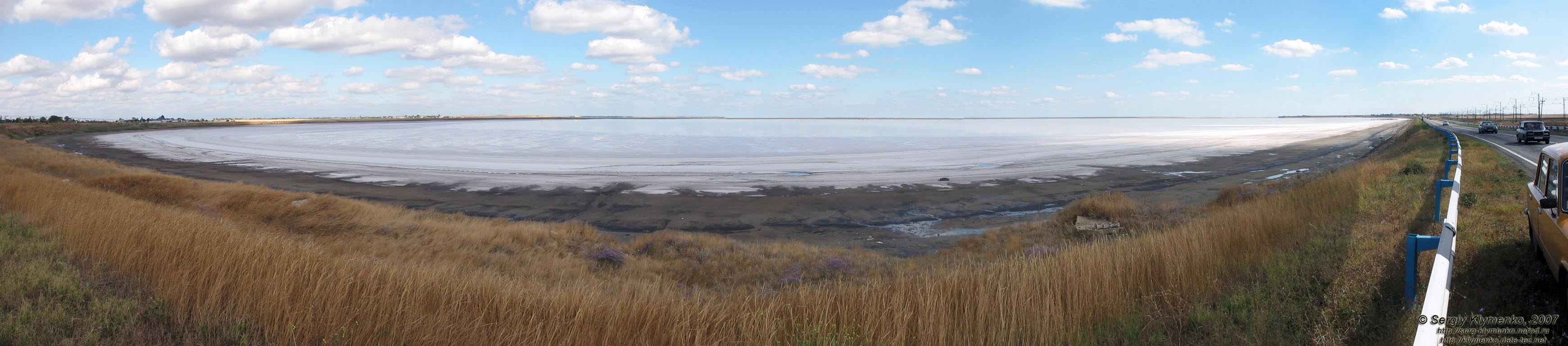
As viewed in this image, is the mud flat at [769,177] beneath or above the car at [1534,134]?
beneath

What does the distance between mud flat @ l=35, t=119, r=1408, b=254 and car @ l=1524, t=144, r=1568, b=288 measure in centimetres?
895

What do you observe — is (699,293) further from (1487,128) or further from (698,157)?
(1487,128)

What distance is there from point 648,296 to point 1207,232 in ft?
20.5

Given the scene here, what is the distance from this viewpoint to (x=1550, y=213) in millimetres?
4965

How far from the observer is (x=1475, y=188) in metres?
10.7

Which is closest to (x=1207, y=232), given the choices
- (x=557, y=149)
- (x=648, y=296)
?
(x=648, y=296)

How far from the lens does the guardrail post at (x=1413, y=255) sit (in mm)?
3955

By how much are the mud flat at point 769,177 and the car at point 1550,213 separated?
29.4 ft

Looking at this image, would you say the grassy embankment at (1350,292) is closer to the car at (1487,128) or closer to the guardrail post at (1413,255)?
the guardrail post at (1413,255)

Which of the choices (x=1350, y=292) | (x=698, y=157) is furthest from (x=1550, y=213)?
(x=698, y=157)

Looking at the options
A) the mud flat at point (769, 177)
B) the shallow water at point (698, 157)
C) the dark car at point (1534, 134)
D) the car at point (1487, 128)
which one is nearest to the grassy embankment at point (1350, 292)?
the mud flat at point (769, 177)

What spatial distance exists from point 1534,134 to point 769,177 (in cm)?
3588

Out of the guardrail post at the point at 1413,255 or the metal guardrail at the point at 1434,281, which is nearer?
the metal guardrail at the point at 1434,281

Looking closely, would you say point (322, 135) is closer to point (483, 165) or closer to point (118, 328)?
point (483, 165)
